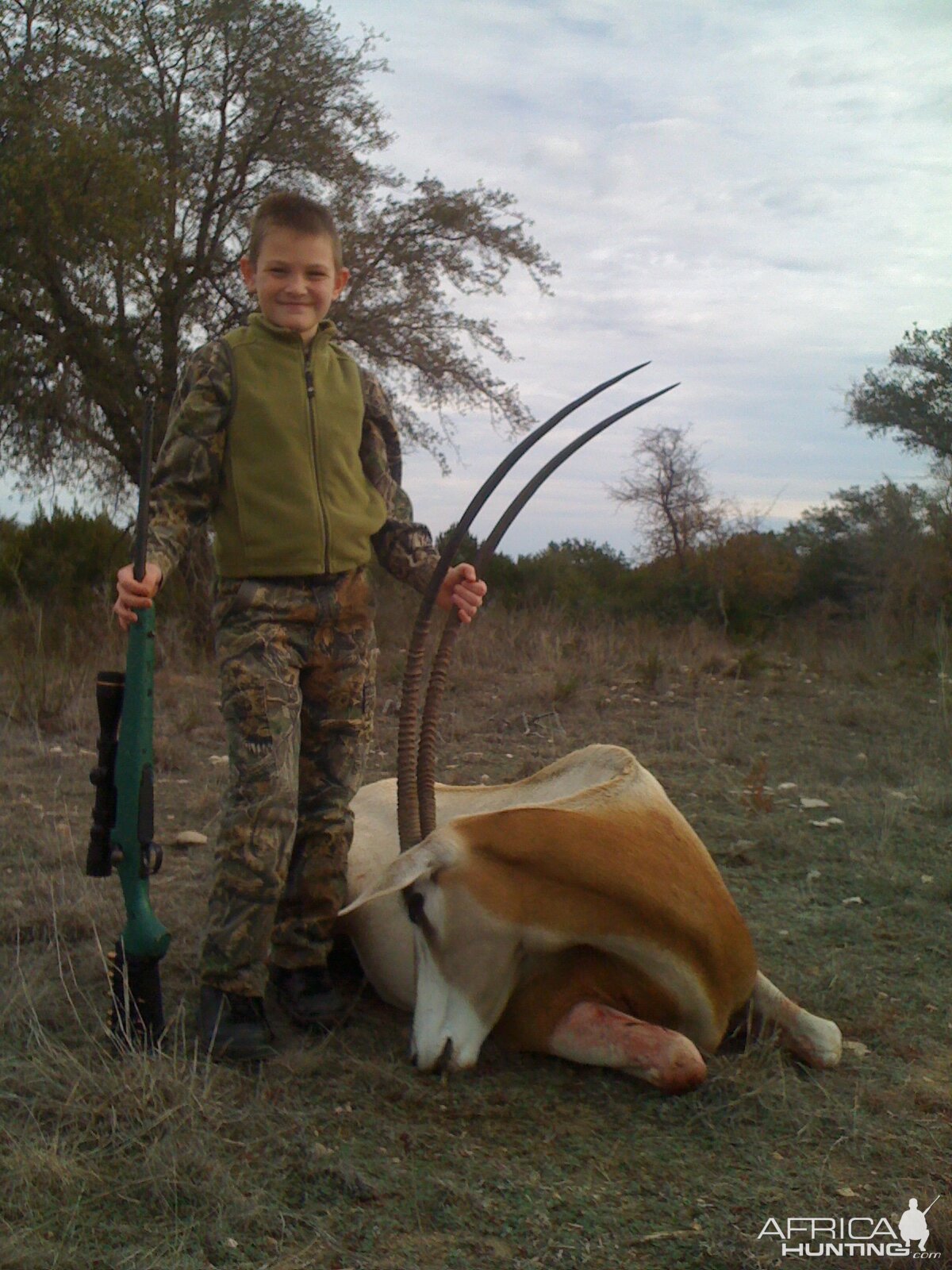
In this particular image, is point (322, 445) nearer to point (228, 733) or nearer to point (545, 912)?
point (228, 733)

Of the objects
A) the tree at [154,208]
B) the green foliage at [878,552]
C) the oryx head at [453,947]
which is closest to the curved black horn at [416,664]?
the oryx head at [453,947]

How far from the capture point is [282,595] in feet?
8.55

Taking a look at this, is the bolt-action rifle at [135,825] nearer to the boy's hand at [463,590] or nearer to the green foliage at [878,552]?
the boy's hand at [463,590]

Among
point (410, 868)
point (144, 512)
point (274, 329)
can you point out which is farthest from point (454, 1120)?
point (274, 329)

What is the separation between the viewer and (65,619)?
847cm

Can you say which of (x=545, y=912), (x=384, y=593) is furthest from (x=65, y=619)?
(x=545, y=912)

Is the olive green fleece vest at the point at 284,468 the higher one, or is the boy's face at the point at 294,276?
the boy's face at the point at 294,276

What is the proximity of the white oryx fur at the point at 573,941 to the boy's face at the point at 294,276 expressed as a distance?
122cm

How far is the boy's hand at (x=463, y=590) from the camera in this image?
8.80 ft

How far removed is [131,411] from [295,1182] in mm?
7984

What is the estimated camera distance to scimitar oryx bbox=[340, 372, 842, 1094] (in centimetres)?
226

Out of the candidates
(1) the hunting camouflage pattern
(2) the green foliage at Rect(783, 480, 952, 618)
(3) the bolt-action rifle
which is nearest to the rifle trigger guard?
(3) the bolt-action rifle

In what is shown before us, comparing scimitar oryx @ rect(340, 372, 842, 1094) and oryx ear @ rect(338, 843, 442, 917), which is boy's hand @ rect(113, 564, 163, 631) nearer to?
scimitar oryx @ rect(340, 372, 842, 1094)

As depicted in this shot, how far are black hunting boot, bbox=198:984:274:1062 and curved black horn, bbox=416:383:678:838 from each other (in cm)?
52
